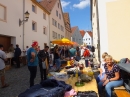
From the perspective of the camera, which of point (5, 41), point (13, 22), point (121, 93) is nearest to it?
point (121, 93)

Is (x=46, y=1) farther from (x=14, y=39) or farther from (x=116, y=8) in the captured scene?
(x=116, y=8)

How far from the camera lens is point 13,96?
4.81 metres

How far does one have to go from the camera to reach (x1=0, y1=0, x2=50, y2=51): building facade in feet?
39.2

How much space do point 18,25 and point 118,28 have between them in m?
10.3

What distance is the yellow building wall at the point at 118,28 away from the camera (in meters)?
6.01

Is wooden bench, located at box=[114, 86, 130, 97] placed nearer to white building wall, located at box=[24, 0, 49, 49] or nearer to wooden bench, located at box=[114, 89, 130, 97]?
wooden bench, located at box=[114, 89, 130, 97]

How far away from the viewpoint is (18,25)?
13.7 meters

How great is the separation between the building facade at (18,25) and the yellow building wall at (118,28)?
869 cm

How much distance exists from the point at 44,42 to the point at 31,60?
1563 cm

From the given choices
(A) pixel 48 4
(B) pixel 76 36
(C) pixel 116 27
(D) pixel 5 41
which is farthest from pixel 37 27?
(B) pixel 76 36

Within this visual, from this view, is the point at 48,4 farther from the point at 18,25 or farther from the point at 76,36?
the point at 76,36

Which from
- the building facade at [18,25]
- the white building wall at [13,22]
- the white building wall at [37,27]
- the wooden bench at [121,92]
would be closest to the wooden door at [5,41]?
the building facade at [18,25]

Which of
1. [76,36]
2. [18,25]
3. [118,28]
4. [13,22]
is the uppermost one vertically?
[76,36]

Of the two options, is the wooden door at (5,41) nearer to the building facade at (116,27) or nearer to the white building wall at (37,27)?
the white building wall at (37,27)
